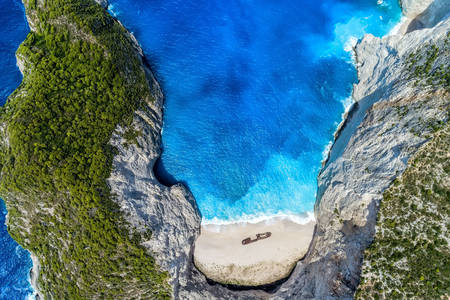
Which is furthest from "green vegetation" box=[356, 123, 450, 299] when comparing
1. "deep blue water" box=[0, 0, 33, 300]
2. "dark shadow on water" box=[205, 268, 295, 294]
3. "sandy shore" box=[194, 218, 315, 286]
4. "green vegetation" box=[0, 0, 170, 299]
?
"deep blue water" box=[0, 0, 33, 300]

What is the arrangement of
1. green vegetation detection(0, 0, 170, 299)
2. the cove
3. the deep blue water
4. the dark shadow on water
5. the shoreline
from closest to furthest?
green vegetation detection(0, 0, 170, 299)
the deep blue water
the dark shadow on water
the shoreline
the cove

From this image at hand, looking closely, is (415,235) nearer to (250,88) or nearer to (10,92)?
(250,88)

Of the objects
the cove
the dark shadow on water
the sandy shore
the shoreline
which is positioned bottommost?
the dark shadow on water

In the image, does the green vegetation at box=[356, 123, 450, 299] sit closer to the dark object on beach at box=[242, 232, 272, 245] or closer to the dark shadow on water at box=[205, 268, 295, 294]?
the dark shadow on water at box=[205, 268, 295, 294]

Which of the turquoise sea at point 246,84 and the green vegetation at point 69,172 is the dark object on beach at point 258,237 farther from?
the green vegetation at point 69,172

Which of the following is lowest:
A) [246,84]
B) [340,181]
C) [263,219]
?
[263,219]

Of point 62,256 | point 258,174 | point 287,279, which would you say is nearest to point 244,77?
point 258,174

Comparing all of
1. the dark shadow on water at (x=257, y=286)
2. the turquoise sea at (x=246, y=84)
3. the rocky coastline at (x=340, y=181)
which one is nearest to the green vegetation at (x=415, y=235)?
the rocky coastline at (x=340, y=181)

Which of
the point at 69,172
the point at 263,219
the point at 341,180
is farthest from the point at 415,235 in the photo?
the point at 69,172
